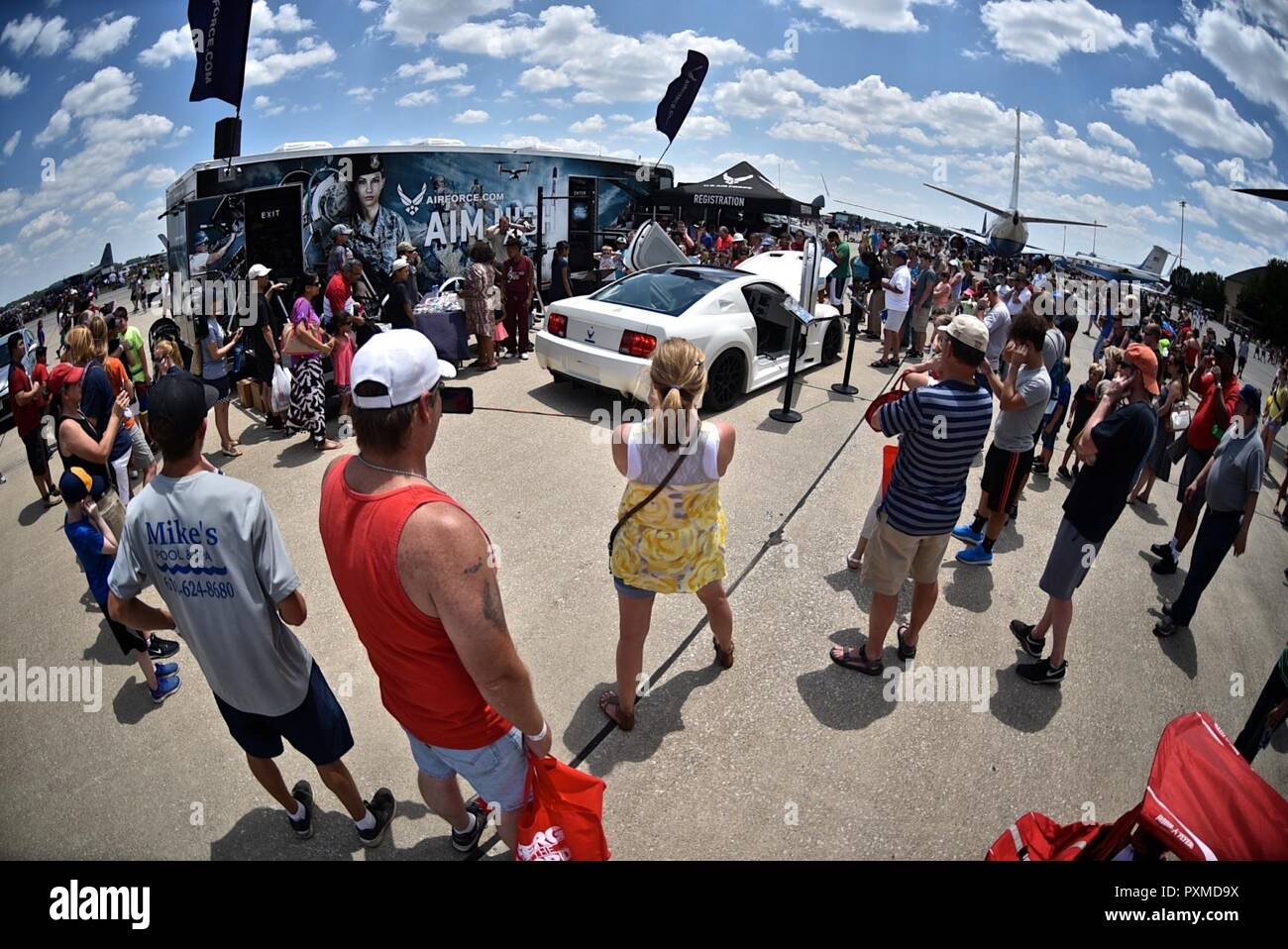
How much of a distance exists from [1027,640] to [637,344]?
13.8 feet

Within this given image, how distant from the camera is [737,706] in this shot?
3.15 meters

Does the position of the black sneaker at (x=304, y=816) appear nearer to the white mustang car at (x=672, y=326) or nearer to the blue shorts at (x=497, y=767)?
the blue shorts at (x=497, y=767)

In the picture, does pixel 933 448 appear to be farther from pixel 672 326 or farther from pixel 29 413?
pixel 29 413

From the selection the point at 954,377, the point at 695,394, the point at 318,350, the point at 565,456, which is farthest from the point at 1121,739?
the point at 318,350

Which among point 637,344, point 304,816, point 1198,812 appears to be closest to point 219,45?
point 637,344

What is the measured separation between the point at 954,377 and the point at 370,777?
10.6ft

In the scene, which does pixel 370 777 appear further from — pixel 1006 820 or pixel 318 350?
pixel 318 350

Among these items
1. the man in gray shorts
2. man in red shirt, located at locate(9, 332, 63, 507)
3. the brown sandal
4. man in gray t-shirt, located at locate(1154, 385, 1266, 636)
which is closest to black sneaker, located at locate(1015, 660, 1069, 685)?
the man in gray shorts

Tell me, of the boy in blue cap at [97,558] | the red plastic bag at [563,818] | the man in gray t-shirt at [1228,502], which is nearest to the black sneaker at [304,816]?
the red plastic bag at [563,818]

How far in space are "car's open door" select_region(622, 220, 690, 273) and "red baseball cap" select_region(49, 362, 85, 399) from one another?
7.38m

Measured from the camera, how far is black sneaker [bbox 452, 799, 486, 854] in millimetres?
2342

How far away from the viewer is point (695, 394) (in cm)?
254

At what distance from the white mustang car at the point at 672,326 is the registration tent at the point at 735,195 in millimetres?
10316

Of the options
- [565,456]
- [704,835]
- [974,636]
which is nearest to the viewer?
[704,835]
